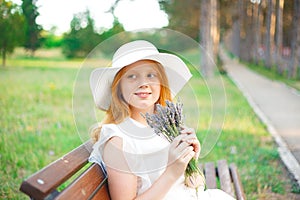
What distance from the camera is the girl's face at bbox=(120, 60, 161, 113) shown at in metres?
2.30

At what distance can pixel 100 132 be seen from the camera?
7.56 ft

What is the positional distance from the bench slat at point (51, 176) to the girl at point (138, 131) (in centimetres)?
14

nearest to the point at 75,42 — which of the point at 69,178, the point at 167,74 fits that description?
the point at 167,74

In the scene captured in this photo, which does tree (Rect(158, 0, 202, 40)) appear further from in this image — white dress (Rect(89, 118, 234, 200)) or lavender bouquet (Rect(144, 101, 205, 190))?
lavender bouquet (Rect(144, 101, 205, 190))

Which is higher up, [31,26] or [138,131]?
[31,26]

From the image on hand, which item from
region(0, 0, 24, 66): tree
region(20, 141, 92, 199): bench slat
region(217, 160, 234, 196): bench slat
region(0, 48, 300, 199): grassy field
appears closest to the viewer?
region(20, 141, 92, 199): bench slat

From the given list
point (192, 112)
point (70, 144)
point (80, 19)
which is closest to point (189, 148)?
point (192, 112)

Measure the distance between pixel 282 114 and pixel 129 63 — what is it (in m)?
8.71

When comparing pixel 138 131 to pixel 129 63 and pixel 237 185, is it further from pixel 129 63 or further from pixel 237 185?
pixel 237 185

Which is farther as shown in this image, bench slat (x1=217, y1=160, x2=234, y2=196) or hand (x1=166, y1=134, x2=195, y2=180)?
bench slat (x1=217, y1=160, x2=234, y2=196)

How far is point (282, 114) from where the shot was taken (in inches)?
406

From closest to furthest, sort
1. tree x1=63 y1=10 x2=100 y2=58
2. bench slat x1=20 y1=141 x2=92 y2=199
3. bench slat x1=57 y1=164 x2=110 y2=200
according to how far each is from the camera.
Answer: bench slat x1=20 y1=141 x2=92 y2=199 → bench slat x1=57 y1=164 x2=110 y2=200 → tree x1=63 y1=10 x2=100 y2=58

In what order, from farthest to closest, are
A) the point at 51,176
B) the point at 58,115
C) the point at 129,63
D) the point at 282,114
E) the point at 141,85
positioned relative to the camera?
the point at 282,114 < the point at 58,115 < the point at 141,85 < the point at 129,63 < the point at 51,176

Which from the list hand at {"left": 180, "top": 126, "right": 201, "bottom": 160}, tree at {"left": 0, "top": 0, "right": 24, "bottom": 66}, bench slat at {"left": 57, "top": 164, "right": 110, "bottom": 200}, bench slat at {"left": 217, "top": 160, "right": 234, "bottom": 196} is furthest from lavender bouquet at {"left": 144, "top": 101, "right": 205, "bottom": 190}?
tree at {"left": 0, "top": 0, "right": 24, "bottom": 66}
